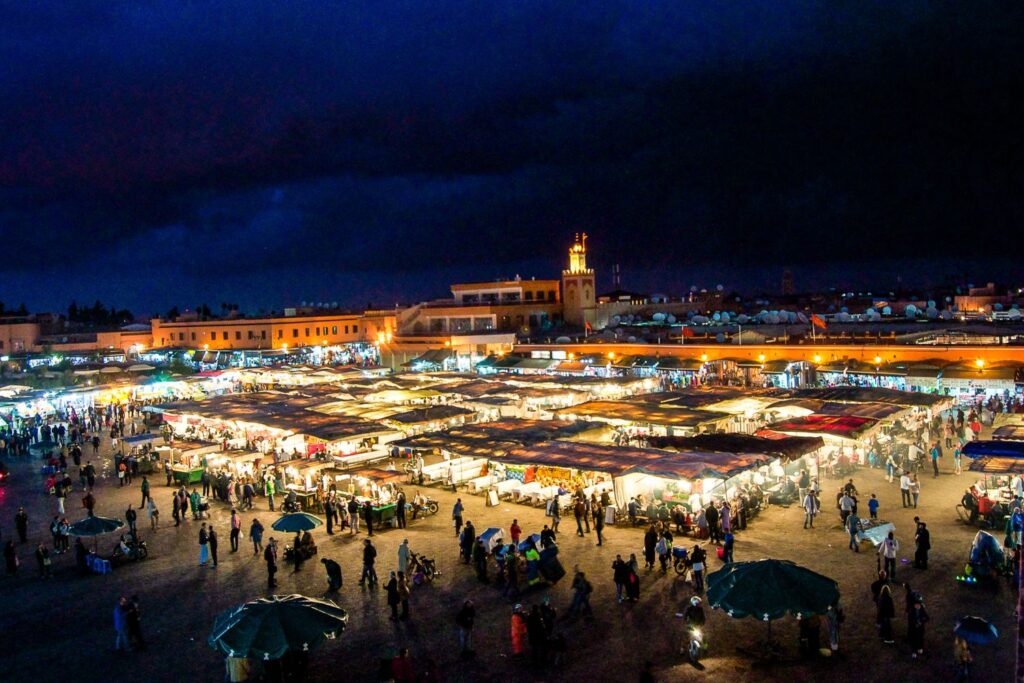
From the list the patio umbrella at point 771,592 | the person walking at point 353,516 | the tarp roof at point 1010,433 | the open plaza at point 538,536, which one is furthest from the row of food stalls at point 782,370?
the patio umbrella at point 771,592

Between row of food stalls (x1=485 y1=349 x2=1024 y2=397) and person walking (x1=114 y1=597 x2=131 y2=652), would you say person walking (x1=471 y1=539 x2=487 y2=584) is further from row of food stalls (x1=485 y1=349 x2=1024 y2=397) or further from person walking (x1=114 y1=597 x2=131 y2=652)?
row of food stalls (x1=485 y1=349 x2=1024 y2=397)

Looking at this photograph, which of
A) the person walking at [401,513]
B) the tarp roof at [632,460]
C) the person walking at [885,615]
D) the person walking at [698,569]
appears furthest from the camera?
the person walking at [401,513]

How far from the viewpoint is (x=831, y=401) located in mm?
22203

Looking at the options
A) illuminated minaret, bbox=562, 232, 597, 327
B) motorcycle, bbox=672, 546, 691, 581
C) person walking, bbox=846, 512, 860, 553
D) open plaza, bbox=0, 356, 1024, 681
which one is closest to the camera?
open plaza, bbox=0, 356, 1024, 681

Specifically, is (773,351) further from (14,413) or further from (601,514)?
(14,413)

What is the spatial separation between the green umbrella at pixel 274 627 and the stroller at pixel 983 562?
8937 millimetres

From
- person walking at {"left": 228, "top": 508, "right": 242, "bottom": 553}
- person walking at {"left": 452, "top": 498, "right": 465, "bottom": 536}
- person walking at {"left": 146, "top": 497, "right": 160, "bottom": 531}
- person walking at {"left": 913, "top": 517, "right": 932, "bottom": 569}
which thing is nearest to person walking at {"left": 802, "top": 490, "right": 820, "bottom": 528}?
person walking at {"left": 913, "top": 517, "right": 932, "bottom": 569}

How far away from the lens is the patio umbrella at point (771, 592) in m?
8.70

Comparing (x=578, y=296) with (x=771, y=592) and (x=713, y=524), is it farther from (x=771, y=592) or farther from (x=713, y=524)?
(x=771, y=592)

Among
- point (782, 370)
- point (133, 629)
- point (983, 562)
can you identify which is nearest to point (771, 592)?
point (983, 562)

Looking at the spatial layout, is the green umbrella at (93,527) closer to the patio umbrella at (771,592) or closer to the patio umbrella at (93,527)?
the patio umbrella at (93,527)

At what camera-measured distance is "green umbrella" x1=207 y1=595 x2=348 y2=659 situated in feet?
27.6

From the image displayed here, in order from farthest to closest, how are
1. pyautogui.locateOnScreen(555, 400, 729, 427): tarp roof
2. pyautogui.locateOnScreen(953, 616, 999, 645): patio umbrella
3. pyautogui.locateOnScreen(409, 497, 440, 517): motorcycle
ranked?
1. pyautogui.locateOnScreen(555, 400, 729, 427): tarp roof
2. pyautogui.locateOnScreen(409, 497, 440, 517): motorcycle
3. pyautogui.locateOnScreen(953, 616, 999, 645): patio umbrella

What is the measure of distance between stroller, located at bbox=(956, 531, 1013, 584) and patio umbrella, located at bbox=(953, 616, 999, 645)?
10.7 feet
